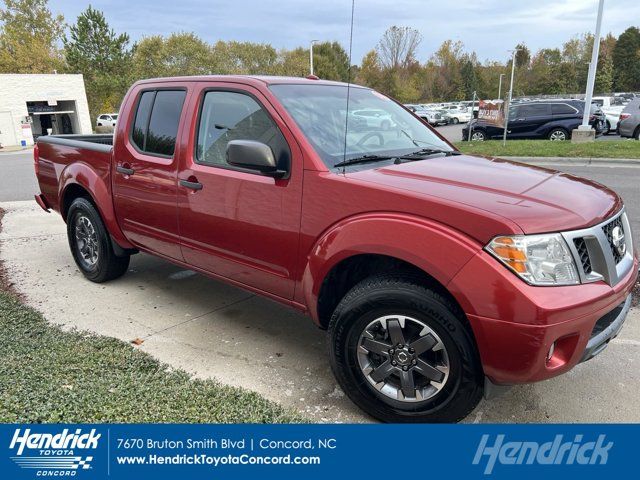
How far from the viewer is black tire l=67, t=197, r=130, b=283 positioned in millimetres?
4730

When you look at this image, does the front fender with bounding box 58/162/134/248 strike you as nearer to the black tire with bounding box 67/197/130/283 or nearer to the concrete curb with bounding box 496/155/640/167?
the black tire with bounding box 67/197/130/283

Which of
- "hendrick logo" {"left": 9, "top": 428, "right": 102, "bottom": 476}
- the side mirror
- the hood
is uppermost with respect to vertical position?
the side mirror

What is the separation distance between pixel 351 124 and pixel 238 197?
89 centimetres

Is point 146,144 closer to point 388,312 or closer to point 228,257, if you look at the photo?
point 228,257

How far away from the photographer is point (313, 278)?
114 inches

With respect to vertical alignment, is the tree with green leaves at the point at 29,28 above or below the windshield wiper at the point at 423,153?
above

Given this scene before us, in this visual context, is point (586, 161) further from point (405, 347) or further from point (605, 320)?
point (405, 347)

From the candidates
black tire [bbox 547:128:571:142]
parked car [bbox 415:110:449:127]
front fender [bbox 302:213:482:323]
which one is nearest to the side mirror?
front fender [bbox 302:213:482:323]

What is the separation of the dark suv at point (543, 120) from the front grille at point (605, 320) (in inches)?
596

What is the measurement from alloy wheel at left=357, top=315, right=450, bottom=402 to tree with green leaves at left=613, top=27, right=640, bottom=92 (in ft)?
250

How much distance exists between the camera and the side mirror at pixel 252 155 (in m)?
2.90

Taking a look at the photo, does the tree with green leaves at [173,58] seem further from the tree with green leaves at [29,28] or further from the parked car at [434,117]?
the parked car at [434,117]

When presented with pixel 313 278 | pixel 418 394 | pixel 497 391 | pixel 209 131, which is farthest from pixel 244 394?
pixel 209 131

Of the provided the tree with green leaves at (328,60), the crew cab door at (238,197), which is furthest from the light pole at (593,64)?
the tree with green leaves at (328,60)
